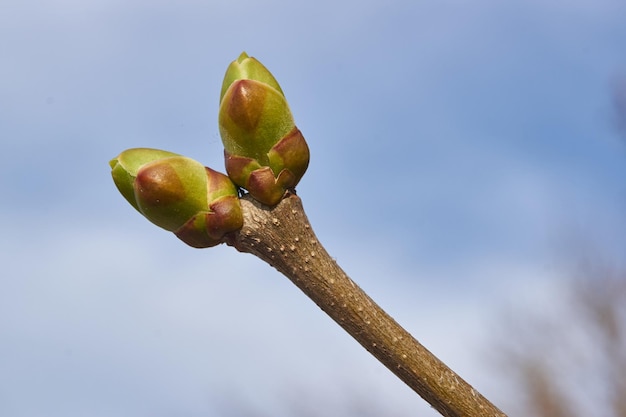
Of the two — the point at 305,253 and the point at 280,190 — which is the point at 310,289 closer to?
the point at 305,253

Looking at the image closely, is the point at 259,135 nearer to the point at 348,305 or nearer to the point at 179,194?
the point at 179,194

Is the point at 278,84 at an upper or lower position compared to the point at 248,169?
upper

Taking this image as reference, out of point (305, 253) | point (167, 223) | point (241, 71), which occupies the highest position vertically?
point (241, 71)

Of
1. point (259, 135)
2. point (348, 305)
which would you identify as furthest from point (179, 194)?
point (348, 305)

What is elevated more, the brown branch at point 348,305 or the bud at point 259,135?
the bud at point 259,135

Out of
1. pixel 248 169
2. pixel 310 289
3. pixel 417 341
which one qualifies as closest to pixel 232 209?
pixel 248 169
